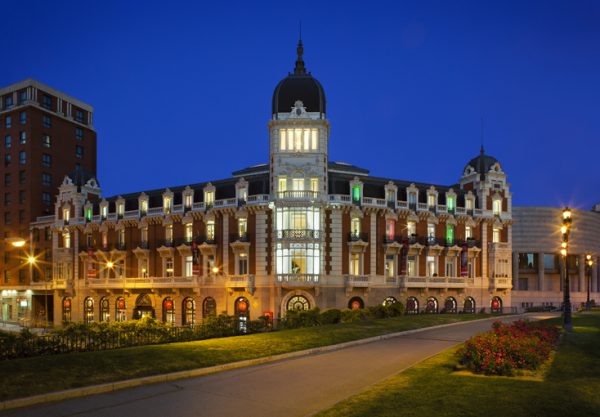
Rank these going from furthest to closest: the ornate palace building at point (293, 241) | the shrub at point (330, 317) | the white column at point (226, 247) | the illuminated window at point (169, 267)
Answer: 1. the illuminated window at point (169, 267)
2. the white column at point (226, 247)
3. the ornate palace building at point (293, 241)
4. the shrub at point (330, 317)

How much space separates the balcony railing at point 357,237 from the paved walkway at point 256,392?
29476 mm

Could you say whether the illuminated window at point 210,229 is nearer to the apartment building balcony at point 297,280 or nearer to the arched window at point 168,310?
the arched window at point 168,310

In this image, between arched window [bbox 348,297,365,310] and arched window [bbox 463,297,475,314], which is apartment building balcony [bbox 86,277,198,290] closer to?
arched window [bbox 348,297,365,310]

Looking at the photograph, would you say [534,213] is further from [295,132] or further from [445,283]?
[295,132]

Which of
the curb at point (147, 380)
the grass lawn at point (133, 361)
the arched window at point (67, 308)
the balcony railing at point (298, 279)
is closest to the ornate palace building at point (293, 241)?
the balcony railing at point (298, 279)

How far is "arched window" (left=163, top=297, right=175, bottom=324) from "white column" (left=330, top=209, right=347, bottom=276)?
766 inches

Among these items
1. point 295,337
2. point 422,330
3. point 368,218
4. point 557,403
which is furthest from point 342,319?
point 557,403

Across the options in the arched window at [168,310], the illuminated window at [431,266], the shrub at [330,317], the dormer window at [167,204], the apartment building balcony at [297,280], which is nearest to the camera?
the shrub at [330,317]

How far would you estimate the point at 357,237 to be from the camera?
53.6 meters

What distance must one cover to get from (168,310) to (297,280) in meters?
17.7

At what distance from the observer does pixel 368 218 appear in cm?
5525

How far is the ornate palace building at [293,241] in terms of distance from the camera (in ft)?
172

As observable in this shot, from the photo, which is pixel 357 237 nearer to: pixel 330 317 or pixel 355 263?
pixel 355 263

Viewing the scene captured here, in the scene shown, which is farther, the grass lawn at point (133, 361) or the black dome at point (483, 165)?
the black dome at point (483, 165)
